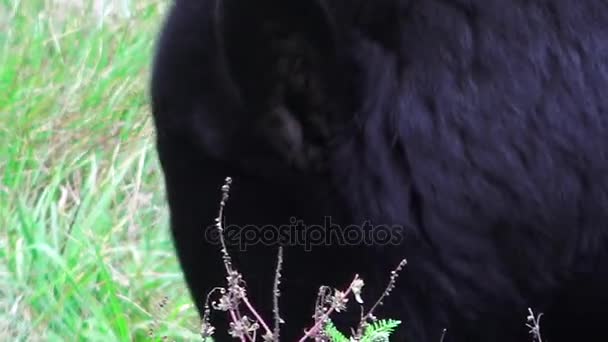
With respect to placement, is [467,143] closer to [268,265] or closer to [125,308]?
[268,265]

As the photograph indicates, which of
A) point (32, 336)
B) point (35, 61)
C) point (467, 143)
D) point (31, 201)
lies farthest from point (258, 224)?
point (35, 61)

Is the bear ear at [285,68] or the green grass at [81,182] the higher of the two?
the bear ear at [285,68]

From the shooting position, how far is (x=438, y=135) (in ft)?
8.26

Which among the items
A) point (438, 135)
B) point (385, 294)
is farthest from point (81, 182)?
point (438, 135)

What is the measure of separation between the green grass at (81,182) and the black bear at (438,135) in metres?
1.53

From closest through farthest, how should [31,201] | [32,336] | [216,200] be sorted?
[216,200] < [32,336] < [31,201]

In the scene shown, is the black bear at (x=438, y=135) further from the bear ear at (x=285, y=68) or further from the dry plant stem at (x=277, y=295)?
the dry plant stem at (x=277, y=295)

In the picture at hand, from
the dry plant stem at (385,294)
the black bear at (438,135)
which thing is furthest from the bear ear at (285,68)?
the dry plant stem at (385,294)

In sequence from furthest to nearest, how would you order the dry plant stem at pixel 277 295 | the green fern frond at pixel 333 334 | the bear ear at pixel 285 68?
the dry plant stem at pixel 277 295 → the green fern frond at pixel 333 334 → the bear ear at pixel 285 68

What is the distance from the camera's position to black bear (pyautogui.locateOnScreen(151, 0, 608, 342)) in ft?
8.23

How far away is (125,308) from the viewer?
4207 mm

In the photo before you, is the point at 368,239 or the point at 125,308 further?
the point at 125,308

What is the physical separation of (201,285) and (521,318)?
2.32 ft

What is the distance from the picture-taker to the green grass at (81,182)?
4.16 metres
